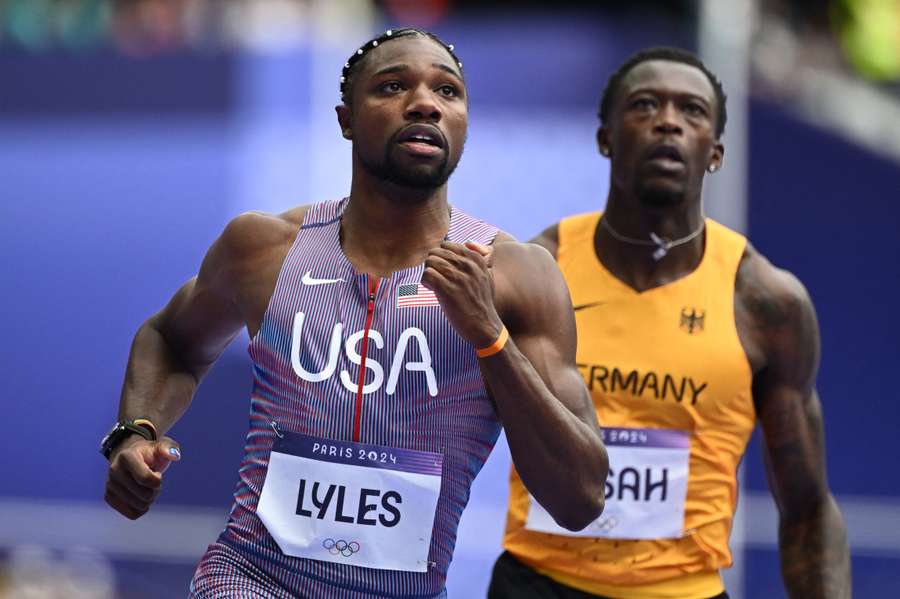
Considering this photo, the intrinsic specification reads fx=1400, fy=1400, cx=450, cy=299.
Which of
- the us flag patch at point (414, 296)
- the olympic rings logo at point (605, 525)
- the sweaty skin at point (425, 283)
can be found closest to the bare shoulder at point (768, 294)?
the olympic rings logo at point (605, 525)

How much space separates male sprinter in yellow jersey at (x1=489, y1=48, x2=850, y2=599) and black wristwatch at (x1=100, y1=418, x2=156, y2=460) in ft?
4.20

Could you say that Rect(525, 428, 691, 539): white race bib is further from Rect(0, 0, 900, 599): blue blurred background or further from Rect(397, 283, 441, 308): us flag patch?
Rect(0, 0, 900, 599): blue blurred background

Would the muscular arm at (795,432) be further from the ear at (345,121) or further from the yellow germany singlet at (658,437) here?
the ear at (345,121)

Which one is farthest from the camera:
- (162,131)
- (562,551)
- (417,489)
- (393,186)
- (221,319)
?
(162,131)

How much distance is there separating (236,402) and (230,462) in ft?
1.39

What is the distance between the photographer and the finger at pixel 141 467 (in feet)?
10.4

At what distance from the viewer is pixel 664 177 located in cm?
458

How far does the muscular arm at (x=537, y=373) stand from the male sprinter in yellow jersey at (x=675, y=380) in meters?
1.03

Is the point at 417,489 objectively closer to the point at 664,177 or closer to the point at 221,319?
the point at 221,319

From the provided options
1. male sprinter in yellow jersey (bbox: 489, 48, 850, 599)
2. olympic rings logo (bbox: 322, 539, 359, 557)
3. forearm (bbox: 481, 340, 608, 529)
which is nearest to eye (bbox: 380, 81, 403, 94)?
forearm (bbox: 481, 340, 608, 529)

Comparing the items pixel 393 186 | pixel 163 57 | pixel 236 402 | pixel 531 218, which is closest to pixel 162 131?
pixel 163 57

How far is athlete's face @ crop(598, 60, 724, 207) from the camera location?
15.0ft

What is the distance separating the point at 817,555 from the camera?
446 centimetres

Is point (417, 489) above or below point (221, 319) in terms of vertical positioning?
below
